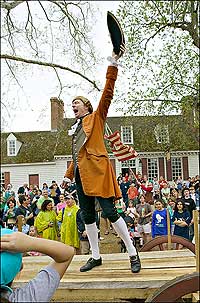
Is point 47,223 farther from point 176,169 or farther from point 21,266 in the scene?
point 176,169

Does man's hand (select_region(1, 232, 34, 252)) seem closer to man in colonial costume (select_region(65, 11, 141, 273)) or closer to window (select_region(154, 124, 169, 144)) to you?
man in colonial costume (select_region(65, 11, 141, 273))

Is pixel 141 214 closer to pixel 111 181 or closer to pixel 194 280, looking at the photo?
pixel 111 181

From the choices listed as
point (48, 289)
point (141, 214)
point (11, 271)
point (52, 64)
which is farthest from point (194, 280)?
point (52, 64)

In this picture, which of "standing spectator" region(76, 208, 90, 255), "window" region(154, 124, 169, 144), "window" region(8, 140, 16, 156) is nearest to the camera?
"standing spectator" region(76, 208, 90, 255)

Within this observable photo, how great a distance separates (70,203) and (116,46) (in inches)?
234

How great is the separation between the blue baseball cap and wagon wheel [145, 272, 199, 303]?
150 centimetres

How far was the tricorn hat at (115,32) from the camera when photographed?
4551mm

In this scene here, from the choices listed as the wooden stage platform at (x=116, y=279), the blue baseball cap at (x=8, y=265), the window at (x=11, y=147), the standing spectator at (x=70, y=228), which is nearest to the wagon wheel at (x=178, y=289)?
the wooden stage platform at (x=116, y=279)

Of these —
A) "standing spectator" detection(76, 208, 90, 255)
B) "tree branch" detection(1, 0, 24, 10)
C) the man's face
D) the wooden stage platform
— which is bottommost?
"standing spectator" detection(76, 208, 90, 255)

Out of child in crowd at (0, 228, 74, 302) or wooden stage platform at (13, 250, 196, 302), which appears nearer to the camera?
child in crowd at (0, 228, 74, 302)

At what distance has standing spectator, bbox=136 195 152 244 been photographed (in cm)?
1175

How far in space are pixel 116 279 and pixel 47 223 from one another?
5.51 m

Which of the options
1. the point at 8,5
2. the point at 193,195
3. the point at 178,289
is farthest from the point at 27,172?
the point at 178,289

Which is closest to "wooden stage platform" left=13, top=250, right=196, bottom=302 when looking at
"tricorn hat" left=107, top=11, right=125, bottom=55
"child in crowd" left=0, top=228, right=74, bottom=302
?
"child in crowd" left=0, top=228, right=74, bottom=302
